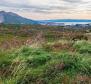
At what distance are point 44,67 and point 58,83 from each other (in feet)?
2.70

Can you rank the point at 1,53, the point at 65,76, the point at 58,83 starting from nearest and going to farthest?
1. the point at 58,83
2. the point at 65,76
3. the point at 1,53

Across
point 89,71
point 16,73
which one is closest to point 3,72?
point 16,73

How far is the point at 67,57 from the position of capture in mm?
7406

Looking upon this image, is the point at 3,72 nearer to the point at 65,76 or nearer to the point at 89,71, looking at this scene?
the point at 65,76

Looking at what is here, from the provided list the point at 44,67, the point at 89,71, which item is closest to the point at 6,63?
the point at 44,67

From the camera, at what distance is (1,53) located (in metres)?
8.33

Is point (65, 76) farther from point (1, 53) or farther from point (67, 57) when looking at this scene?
point (1, 53)

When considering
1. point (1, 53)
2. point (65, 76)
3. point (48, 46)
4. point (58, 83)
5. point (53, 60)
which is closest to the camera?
point (58, 83)

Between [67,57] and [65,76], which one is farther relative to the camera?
[67,57]

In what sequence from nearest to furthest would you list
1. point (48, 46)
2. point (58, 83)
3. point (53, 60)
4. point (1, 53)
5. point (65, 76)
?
point (58, 83), point (65, 76), point (53, 60), point (1, 53), point (48, 46)

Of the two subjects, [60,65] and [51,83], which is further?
[60,65]

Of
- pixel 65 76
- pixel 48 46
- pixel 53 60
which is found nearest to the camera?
pixel 65 76

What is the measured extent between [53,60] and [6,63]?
1.27 meters

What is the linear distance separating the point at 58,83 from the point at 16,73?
1.08m
